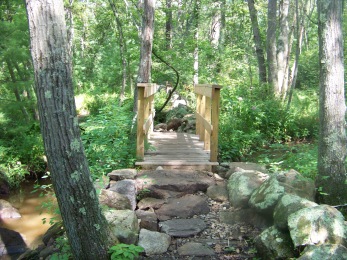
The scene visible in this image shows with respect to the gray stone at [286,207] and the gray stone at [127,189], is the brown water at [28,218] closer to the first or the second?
the gray stone at [127,189]

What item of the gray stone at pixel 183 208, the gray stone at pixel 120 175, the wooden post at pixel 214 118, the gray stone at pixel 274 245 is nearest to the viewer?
the gray stone at pixel 274 245

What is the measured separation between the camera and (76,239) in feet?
10.5

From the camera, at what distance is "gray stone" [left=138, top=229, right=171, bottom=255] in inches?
151

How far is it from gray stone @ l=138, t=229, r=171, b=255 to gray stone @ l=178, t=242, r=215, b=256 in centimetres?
18

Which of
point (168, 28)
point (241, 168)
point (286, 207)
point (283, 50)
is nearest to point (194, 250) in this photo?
point (286, 207)

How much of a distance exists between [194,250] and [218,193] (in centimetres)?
155

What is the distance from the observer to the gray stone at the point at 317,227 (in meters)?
3.20

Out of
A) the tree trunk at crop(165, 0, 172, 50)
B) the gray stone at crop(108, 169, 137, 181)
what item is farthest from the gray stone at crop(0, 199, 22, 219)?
the tree trunk at crop(165, 0, 172, 50)

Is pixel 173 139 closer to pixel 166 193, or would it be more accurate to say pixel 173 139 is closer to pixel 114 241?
pixel 166 193

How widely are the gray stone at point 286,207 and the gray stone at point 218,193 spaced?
1.38 metres

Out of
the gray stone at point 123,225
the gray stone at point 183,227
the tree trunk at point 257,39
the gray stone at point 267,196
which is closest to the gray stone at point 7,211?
the gray stone at point 123,225

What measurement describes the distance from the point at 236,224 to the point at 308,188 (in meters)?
1.05

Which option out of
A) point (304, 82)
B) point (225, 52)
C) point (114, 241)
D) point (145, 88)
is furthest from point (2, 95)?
point (304, 82)

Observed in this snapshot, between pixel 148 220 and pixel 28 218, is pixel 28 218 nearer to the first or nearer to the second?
pixel 28 218
